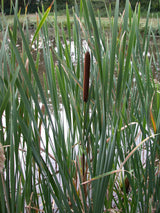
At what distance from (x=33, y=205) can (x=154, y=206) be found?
0.84ft

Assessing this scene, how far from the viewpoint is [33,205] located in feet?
1.89

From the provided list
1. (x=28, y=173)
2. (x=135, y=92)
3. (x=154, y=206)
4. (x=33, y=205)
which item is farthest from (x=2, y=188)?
(x=135, y=92)

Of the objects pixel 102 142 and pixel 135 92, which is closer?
pixel 102 142

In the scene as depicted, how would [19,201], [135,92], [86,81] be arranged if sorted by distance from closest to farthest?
[86,81]
[19,201]
[135,92]


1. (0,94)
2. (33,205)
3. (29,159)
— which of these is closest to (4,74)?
(0,94)

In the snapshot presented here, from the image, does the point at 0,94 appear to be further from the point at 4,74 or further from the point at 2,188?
the point at 2,188

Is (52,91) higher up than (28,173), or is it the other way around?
(52,91)

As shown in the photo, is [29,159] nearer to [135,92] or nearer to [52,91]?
[52,91]

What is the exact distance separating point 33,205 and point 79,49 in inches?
14.0

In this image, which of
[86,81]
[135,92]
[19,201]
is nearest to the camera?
[86,81]

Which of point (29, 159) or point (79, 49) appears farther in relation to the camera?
point (79, 49)

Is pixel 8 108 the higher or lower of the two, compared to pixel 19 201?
higher

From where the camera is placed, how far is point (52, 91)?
1.49 feet

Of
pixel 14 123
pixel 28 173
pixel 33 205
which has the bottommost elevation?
pixel 33 205
